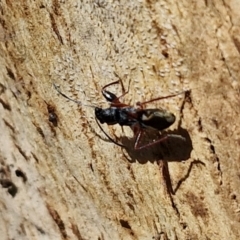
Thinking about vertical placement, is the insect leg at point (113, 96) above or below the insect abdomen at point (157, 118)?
above

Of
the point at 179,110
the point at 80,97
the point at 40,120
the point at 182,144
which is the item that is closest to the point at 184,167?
the point at 182,144

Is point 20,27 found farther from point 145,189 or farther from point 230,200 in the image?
point 230,200

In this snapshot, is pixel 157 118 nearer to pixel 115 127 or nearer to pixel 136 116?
pixel 136 116

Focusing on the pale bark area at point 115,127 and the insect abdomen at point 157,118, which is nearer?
the pale bark area at point 115,127

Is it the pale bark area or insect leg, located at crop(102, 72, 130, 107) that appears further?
insect leg, located at crop(102, 72, 130, 107)

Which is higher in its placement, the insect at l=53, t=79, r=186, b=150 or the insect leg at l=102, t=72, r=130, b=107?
the insect leg at l=102, t=72, r=130, b=107
